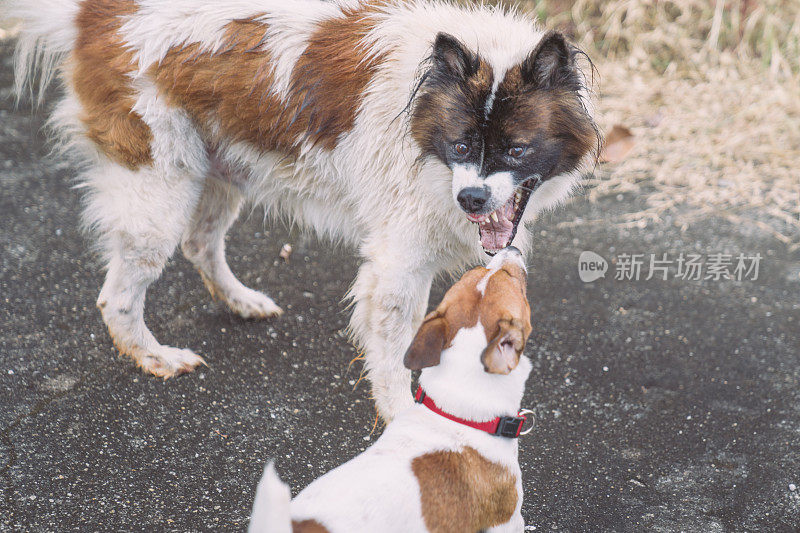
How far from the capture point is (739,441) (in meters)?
3.40

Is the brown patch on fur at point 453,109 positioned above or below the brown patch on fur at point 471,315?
above

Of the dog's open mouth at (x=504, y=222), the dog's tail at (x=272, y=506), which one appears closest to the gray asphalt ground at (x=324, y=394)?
the dog's open mouth at (x=504, y=222)

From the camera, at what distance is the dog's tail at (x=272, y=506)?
1794mm

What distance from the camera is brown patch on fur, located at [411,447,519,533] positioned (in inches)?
88.0

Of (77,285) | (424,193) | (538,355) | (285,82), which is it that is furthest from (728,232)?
(77,285)

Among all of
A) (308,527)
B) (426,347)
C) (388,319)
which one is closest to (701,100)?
(388,319)

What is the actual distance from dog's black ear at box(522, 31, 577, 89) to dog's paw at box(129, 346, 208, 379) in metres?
2.00

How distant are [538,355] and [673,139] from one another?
284 centimetres

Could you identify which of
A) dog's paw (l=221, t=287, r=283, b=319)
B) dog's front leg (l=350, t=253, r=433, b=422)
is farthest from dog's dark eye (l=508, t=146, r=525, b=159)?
dog's paw (l=221, t=287, r=283, b=319)

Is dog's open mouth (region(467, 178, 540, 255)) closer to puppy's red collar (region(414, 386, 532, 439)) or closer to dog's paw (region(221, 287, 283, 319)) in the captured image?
puppy's red collar (region(414, 386, 532, 439))

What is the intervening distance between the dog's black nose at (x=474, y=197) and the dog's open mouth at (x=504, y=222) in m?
0.20

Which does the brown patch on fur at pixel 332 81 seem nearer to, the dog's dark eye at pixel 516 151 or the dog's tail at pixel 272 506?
the dog's dark eye at pixel 516 151

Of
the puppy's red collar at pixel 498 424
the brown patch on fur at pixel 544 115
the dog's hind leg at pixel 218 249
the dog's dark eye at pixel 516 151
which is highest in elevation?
the brown patch on fur at pixel 544 115

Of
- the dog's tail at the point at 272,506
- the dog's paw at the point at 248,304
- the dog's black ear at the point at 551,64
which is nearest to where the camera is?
the dog's tail at the point at 272,506
